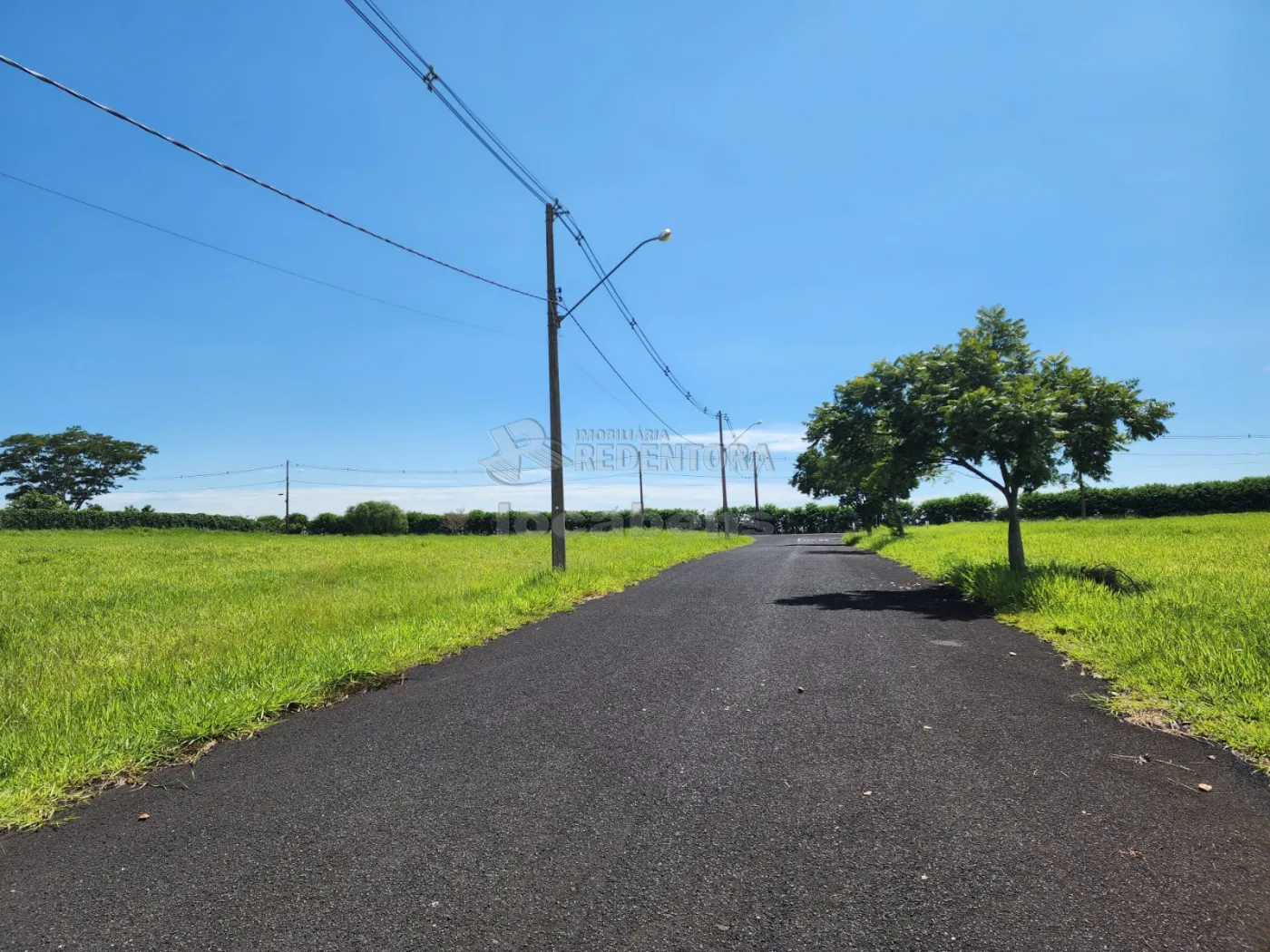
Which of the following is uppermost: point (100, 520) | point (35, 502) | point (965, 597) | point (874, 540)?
point (35, 502)

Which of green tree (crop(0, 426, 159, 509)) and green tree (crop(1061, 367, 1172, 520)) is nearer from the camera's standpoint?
green tree (crop(1061, 367, 1172, 520))

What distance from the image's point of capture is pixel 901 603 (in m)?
10.6

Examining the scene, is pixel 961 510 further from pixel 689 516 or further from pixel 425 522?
pixel 425 522

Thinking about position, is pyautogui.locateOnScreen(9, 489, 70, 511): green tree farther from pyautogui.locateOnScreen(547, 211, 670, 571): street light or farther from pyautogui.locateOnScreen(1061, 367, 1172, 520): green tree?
pyautogui.locateOnScreen(1061, 367, 1172, 520): green tree

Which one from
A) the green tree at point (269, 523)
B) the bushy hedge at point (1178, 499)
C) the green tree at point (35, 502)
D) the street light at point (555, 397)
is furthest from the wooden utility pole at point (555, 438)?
the green tree at point (269, 523)

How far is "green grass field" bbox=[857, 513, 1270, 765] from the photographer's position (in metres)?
4.46

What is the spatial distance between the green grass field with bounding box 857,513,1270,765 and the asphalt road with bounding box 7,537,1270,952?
47cm

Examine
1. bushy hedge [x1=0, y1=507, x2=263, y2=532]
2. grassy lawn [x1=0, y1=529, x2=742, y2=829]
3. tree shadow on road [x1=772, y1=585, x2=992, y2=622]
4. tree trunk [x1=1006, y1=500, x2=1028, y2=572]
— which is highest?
bushy hedge [x1=0, y1=507, x2=263, y2=532]

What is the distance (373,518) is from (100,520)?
1844 centimetres

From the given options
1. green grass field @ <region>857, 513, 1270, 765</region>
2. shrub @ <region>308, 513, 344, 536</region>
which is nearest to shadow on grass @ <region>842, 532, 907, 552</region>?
green grass field @ <region>857, 513, 1270, 765</region>

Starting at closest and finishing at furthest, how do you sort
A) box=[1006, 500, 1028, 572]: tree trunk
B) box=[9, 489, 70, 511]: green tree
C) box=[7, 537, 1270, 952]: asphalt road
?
box=[7, 537, 1270, 952]: asphalt road, box=[1006, 500, 1028, 572]: tree trunk, box=[9, 489, 70, 511]: green tree

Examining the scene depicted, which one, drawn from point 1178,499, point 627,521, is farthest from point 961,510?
point 627,521

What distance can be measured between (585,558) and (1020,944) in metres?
16.2

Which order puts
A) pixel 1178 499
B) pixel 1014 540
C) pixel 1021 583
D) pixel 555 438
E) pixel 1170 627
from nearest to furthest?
pixel 1170 627 < pixel 1021 583 < pixel 1014 540 < pixel 555 438 < pixel 1178 499
